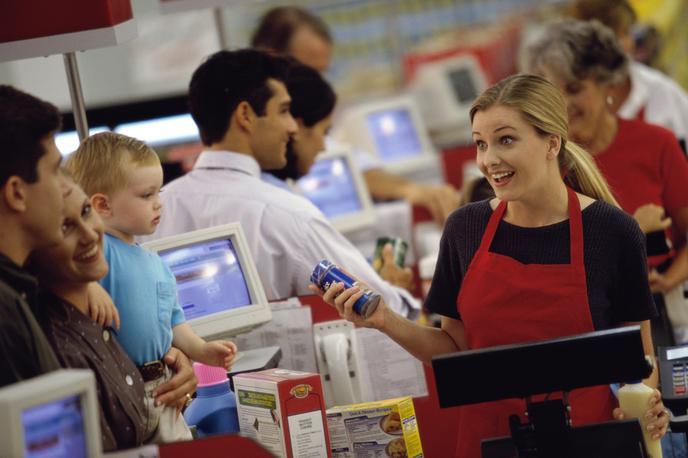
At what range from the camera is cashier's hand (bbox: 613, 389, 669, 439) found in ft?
9.01

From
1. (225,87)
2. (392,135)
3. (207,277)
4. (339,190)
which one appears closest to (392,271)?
(225,87)

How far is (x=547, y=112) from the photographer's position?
293 centimetres

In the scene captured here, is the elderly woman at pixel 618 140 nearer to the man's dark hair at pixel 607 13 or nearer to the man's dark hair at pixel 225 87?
the man's dark hair at pixel 225 87

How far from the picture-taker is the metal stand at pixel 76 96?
134 inches

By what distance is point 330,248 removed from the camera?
3811 millimetres

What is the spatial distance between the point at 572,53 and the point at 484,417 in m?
1.99

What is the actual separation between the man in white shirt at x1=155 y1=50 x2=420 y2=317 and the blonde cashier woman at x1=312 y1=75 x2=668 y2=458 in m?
0.84

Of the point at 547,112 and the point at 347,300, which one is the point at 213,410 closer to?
the point at 347,300

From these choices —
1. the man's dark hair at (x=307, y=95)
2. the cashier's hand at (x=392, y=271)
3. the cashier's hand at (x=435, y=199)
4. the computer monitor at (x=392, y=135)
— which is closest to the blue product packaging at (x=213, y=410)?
the cashier's hand at (x=392, y=271)

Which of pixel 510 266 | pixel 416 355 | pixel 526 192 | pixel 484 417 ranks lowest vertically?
pixel 484 417

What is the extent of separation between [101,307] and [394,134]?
5.14 m

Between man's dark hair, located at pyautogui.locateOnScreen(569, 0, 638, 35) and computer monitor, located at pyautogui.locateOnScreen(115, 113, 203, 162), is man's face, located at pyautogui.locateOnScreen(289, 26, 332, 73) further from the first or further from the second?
man's dark hair, located at pyautogui.locateOnScreen(569, 0, 638, 35)

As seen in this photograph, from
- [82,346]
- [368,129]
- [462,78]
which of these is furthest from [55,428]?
[462,78]

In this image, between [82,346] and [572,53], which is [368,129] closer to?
[572,53]
